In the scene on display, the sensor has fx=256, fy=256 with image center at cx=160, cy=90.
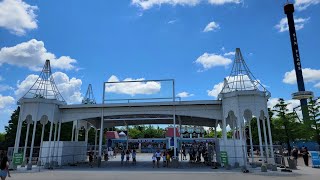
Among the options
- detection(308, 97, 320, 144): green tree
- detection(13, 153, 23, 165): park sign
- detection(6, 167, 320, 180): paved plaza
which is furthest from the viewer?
detection(308, 97, 320, 144): green tree

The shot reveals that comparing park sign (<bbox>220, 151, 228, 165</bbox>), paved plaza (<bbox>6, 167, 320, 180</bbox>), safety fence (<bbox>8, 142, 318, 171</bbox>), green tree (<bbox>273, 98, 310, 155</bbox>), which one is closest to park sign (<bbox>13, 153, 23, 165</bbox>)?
safety fence (<bbox>8, 142, 318, 171</bbox>)

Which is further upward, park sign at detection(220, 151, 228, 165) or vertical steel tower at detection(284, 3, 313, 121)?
vertical steel tower at detection(284, 3, 313, 121)

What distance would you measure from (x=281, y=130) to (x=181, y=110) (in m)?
31.6

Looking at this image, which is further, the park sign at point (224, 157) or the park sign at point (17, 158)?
the park sign at point (17, 158)

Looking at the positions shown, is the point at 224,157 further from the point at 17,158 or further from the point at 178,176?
the point at 17,158

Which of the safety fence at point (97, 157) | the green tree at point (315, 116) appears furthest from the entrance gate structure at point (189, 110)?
the green tree at point (315, 116)

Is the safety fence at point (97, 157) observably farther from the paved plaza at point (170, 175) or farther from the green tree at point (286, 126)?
the green tree at point (286, 126)

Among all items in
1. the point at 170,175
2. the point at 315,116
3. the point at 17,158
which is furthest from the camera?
the point at 315,116

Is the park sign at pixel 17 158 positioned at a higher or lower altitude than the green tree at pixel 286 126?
lower

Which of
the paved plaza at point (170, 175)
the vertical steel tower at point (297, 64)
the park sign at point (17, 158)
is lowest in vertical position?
the paved plaza at point (170, 175)

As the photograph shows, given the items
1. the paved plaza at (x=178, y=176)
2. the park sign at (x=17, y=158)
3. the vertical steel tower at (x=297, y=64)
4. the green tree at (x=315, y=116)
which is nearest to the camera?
the paved plaza at (x=178, y=176)

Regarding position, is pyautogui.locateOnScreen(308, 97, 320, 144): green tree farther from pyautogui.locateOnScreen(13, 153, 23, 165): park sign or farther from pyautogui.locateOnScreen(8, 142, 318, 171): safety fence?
pyautogui.locateOnScreen(13, 153, 23, 165): park sign

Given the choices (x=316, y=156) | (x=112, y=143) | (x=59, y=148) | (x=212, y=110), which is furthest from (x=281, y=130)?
(x=59, y=148)

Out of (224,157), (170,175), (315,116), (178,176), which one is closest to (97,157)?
(170,175)
